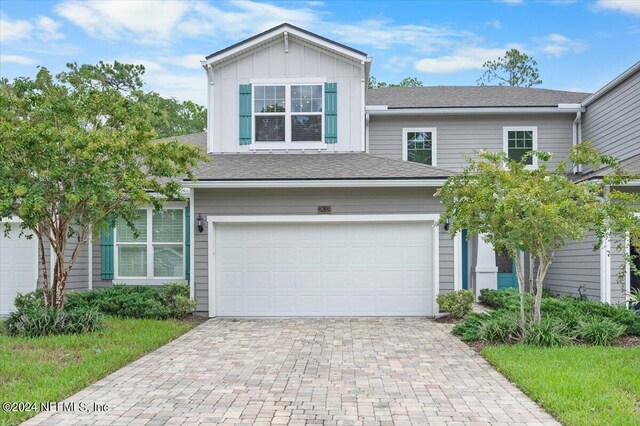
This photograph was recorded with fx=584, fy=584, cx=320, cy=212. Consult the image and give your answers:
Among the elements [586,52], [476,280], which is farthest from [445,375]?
[586,52]

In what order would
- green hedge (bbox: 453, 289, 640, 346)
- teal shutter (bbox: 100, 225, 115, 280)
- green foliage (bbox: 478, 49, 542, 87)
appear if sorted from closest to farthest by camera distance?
green hedge (bbox: 453, 289, 640, 346)
teal shutter (bbox: 100, 225, 115, 280)
green foliage (bbox: 478, 49, 542, 87)

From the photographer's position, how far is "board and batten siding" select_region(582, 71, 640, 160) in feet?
45.0

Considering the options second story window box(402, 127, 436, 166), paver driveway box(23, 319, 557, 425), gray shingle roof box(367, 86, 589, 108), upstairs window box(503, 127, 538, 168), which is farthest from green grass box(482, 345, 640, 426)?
gray shingle roof box(367, 86, 589, 108)

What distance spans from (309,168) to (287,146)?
150cm

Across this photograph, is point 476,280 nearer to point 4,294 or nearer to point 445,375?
point 445,375

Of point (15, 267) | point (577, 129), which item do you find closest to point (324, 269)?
point (15, 267)

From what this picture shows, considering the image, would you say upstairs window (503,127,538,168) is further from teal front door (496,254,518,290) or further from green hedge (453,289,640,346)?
green hedge (453,289,640,346)

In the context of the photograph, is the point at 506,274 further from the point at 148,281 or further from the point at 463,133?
the point at 148,281

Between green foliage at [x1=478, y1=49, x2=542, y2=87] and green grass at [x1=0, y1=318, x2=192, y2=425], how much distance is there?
90.1 ft

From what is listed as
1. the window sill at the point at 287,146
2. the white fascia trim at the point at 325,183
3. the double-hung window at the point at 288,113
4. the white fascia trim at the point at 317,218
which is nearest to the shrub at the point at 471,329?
the white fascia trim at the point at 317,218

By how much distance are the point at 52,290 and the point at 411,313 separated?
695cm

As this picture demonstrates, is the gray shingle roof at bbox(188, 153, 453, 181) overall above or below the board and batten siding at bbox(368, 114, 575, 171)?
below

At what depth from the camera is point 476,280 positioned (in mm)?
16266

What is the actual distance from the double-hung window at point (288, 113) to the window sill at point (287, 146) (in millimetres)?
61
